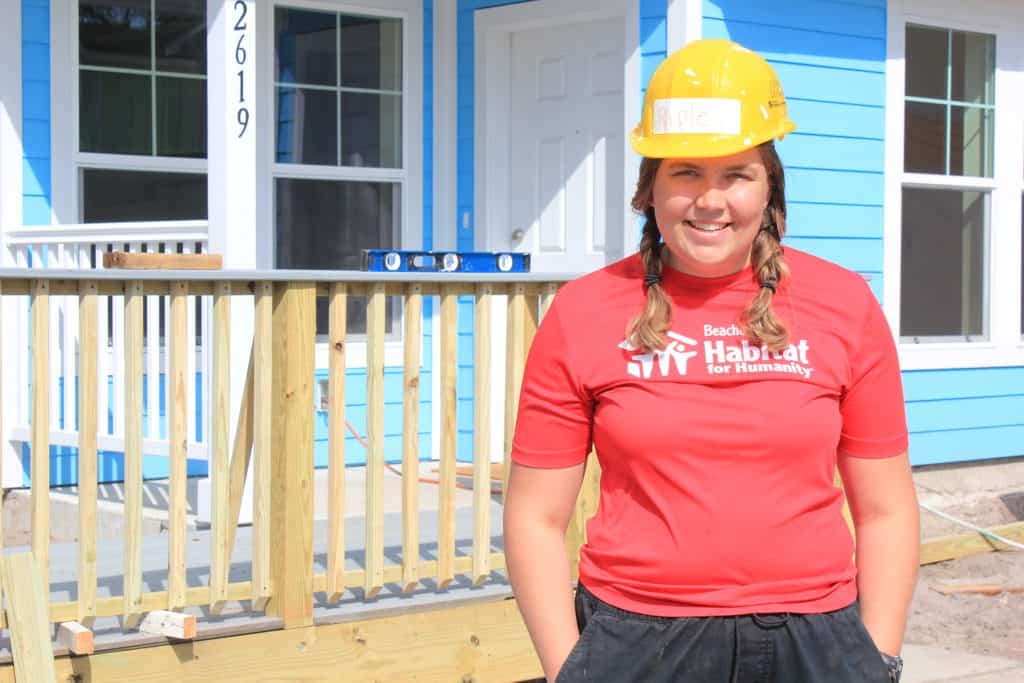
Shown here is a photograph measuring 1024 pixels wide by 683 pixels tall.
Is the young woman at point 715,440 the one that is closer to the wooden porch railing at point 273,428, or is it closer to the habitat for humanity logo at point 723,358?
the habitat for humanity logo at point 723,358

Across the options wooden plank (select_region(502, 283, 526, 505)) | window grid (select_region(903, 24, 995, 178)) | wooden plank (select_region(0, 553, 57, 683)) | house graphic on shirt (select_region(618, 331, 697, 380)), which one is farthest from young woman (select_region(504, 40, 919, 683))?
window grid (select_region(903, 24, 995, 178))

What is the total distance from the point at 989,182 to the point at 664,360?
6.50 metres

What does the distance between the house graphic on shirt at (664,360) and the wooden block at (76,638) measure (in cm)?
226

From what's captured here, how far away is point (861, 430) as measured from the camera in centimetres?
206

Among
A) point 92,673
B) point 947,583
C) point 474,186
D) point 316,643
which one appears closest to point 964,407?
point 947,583

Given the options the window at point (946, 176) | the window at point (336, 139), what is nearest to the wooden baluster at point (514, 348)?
the window at point (336, 139)

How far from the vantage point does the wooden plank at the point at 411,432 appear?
4238 millimetres

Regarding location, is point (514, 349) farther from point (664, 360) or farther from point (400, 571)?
point (664, 360)

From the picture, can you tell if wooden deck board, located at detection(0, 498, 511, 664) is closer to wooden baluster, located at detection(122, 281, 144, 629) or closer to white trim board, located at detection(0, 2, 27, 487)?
wooden baluster, located at detection(122, 281, 144, 629)

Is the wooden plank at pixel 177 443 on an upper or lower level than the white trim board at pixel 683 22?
lower

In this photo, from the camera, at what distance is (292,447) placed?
13.4 ft

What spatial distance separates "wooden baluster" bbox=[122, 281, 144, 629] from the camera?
12.7ft

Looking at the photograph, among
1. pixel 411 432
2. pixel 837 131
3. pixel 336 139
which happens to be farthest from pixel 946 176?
pixel 411 432

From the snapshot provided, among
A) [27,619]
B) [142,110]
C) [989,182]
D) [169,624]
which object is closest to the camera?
[27,619]
